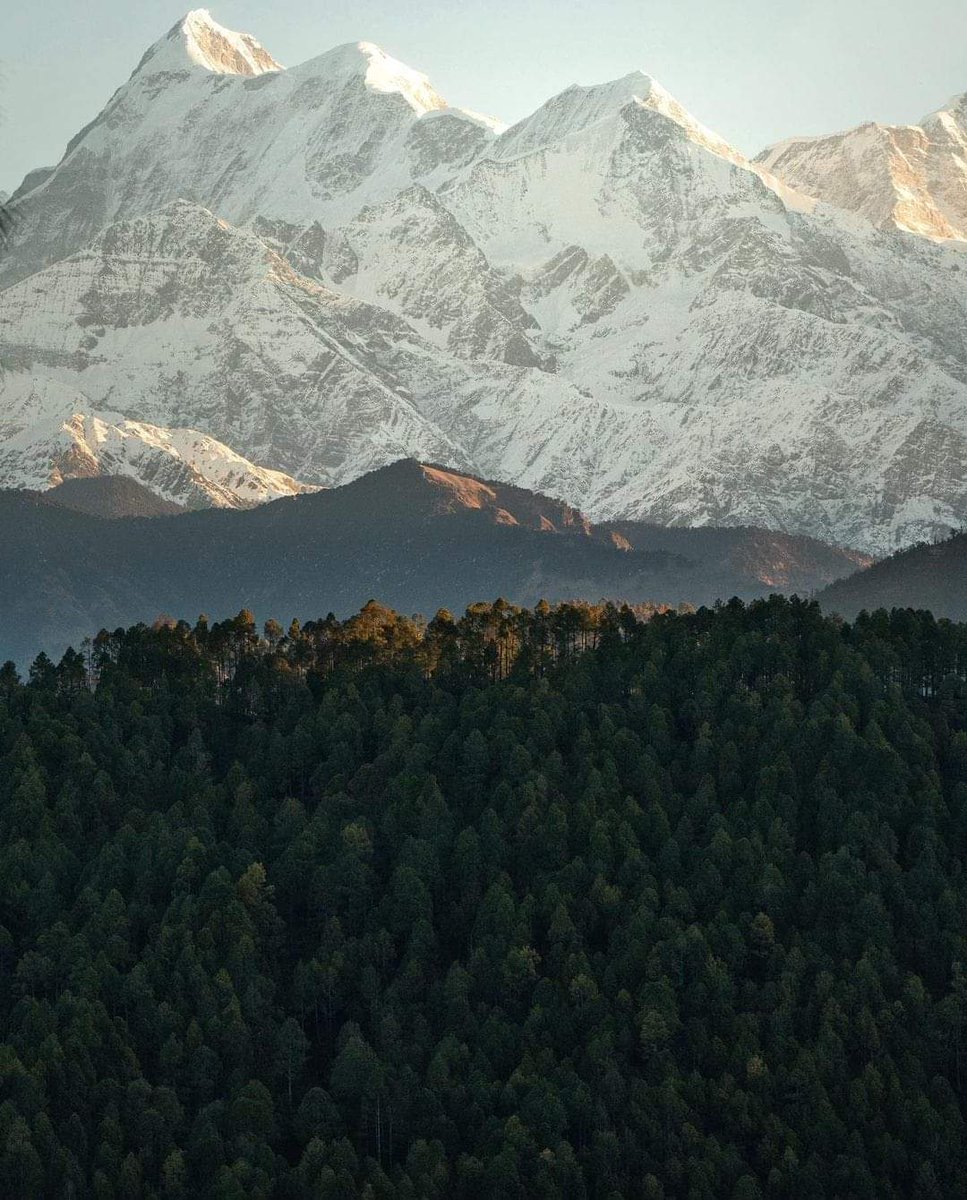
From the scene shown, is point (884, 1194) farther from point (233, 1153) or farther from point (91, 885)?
point (91, 885)

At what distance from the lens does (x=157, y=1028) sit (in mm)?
175500

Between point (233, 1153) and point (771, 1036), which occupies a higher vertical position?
point (771, 1036)

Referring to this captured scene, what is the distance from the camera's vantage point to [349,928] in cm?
19138

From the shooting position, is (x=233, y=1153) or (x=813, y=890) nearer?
(x=233, y=1153)

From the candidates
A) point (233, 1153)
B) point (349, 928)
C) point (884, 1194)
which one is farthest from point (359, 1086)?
point (884, 1194)

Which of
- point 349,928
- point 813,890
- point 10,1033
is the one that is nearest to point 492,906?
point 349,928

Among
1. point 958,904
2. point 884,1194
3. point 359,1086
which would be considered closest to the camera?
point 884,1194

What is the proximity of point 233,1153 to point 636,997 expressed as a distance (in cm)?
3047

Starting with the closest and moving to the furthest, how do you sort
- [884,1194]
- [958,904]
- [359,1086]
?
[884,1194] < [359,1086] < [958,904]

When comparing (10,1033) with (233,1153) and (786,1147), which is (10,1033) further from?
(786,1147)

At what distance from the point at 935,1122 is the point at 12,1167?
57.9m

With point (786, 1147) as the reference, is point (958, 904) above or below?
above

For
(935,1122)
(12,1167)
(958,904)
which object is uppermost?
(958,904)

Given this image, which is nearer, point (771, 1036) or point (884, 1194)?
point (884, 1194)
